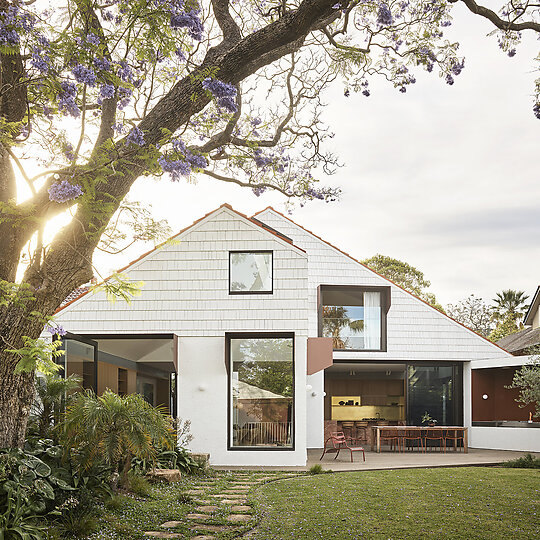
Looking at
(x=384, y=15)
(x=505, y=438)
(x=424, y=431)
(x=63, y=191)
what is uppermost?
(x=384, y=15)

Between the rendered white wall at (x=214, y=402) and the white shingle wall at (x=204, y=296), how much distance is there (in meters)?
0.37

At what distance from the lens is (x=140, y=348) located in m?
18.6

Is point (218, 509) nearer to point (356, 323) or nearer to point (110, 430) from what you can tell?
point (110, 430)

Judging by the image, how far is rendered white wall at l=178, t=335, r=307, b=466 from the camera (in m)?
13.6

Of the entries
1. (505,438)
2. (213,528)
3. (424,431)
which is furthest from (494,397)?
(213,528)

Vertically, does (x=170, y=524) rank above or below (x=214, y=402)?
below

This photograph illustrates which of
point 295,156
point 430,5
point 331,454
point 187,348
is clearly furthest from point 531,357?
point 430,5

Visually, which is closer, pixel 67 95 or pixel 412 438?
pixel 67 95

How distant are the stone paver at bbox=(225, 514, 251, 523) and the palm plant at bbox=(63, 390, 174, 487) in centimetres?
128

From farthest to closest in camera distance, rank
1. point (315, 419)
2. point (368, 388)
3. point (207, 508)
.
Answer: point (368, 388)
point (315, 419)
point (207, 508)

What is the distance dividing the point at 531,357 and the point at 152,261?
9881 mm

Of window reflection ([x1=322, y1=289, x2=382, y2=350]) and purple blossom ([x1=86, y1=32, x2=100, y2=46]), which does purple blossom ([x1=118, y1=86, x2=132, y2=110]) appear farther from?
window reflection ([x1=322, y1=289, x2=382, y2=350])

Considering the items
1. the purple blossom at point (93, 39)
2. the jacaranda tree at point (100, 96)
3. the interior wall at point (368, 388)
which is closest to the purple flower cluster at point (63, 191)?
the jacaranda tree at point (100, 96)

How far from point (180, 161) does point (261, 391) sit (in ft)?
29.5
